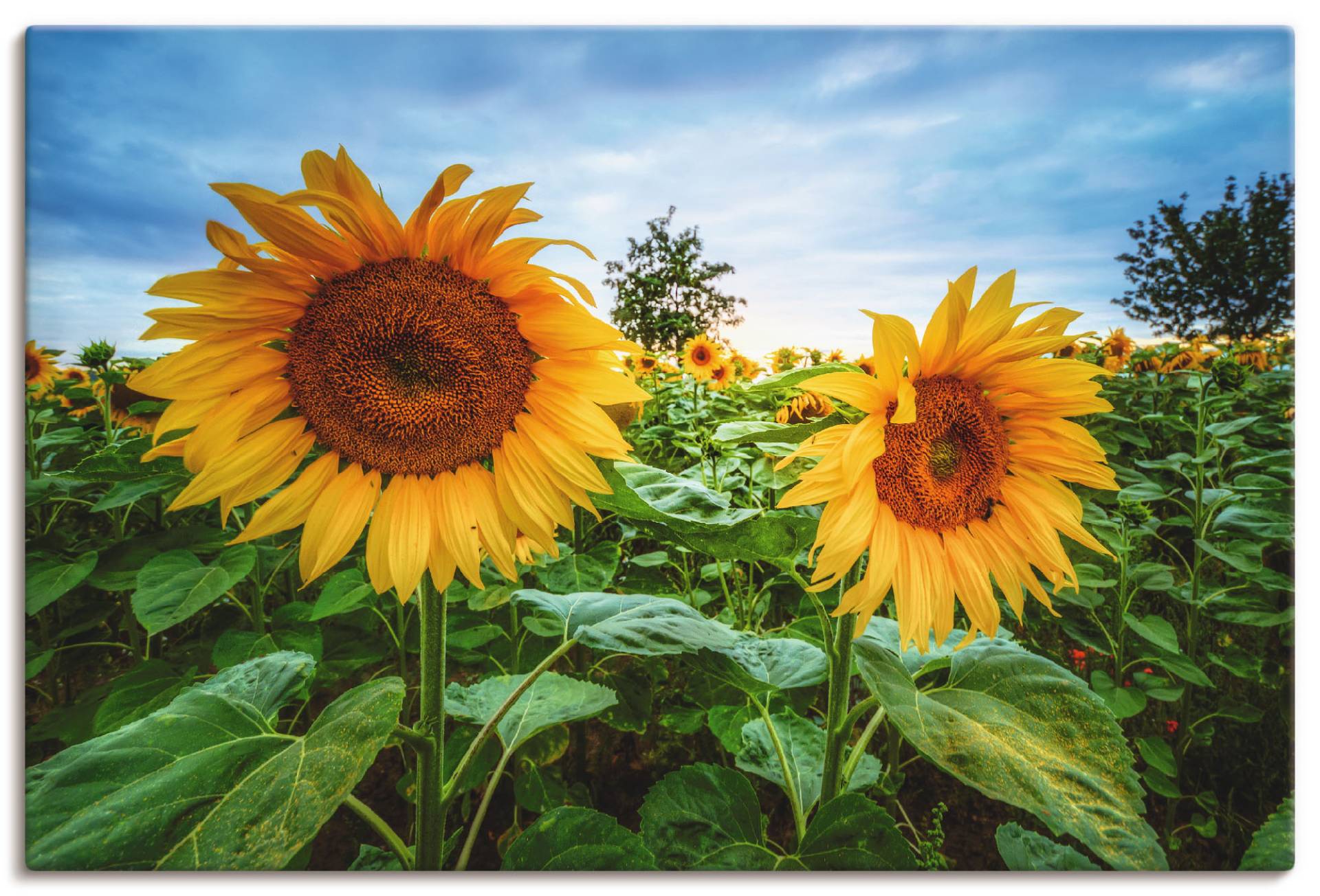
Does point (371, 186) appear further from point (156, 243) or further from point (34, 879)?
point (34, 879)

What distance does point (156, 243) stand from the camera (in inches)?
57.5

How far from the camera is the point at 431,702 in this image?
2.97 feet

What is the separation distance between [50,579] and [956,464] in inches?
64.7

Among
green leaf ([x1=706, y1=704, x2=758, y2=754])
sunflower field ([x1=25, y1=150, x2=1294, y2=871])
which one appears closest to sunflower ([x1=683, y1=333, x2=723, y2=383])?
sunflower field ([x1=25, y1=150, x2=1294, y2=871])

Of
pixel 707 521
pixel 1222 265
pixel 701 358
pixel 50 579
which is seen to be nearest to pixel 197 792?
pixel 707 521

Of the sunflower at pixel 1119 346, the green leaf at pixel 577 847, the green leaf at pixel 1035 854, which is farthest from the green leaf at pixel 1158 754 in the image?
the green leaf at pixel 577 847

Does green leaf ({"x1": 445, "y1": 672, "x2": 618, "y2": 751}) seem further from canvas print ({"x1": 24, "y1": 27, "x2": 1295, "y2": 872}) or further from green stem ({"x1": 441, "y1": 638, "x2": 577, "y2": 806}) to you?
green stem ({"x1": 441, "y1": 638, "x2": 577, "y2": 806})

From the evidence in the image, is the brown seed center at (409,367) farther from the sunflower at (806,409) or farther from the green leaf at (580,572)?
the sunflower at (806,409)

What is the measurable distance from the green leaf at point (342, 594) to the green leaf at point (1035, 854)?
4.07 feet

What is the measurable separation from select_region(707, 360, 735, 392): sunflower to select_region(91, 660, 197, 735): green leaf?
8.25 feet

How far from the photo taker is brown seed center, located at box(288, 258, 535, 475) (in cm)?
80

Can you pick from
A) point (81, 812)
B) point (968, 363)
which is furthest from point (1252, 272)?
point (81, 812)

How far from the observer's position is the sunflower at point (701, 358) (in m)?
2.53
